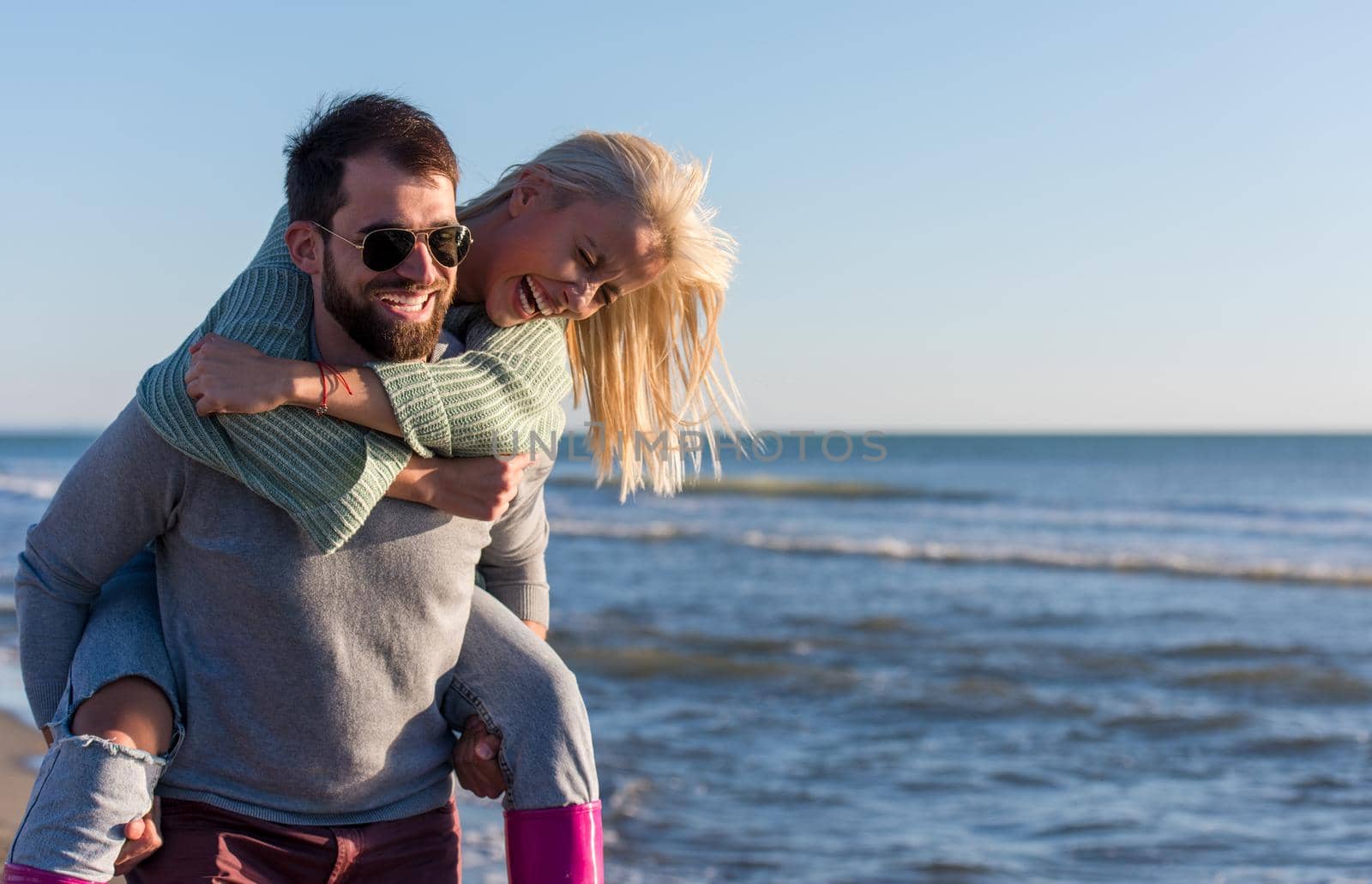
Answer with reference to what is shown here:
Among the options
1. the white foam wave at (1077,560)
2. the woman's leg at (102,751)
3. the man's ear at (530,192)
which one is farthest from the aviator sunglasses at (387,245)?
the white foam wave at (1077,560)

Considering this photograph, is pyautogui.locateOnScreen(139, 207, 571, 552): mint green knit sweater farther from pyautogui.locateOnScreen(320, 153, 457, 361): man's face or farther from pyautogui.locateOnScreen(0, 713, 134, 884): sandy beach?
pyautogui.locateOnScreen(0, 713, 134, 884): sandy beach

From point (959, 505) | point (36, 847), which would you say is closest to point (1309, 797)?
point (36, 847)

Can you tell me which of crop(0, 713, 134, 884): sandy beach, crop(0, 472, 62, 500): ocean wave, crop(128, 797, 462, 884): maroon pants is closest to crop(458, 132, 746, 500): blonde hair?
crop(128, 797, 462, 884): maroon pants

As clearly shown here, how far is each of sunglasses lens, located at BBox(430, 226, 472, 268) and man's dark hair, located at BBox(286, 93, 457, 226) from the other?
3.6 inches

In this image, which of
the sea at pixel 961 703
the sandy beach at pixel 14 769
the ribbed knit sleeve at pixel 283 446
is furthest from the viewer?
the sea at pixel 961 703

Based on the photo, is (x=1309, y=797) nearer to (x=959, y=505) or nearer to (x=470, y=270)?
(x=470, y=270)

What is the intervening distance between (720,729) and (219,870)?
5373mm

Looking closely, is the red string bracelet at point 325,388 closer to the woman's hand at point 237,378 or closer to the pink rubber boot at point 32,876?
the woman's hand at point 237,378

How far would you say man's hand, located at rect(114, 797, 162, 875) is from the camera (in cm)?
181

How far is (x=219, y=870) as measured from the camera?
189cm

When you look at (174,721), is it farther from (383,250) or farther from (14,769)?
(14,769)

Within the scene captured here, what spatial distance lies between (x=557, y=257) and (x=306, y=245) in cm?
54

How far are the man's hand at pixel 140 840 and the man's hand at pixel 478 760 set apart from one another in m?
0.48

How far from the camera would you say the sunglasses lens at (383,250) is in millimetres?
1920
